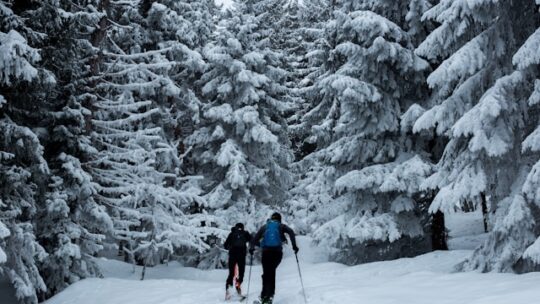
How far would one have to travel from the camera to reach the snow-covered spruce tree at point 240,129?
886 inches

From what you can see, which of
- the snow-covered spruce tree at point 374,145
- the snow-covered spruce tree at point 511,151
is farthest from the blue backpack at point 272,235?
the snow-covered spruce tree at point 374,145

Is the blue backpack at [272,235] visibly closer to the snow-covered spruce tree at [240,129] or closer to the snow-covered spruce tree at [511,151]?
the snow-covered spruce tree at [511,151]

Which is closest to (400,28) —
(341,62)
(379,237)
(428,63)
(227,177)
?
(428,63)

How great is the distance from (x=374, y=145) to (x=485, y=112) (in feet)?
23.0

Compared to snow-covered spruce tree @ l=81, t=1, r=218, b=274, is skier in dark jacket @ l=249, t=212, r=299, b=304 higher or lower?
lower

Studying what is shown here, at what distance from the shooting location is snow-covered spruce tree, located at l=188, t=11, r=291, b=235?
22516mm

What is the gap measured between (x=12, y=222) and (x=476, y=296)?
10.00 meters

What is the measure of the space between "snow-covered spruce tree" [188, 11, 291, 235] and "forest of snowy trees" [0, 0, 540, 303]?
0.29 feet

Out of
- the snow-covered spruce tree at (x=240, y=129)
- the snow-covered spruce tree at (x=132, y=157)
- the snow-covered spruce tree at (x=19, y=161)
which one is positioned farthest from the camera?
the snow-covered spruce tree at (x=240, y=129)

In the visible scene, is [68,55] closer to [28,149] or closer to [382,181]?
[28,149]

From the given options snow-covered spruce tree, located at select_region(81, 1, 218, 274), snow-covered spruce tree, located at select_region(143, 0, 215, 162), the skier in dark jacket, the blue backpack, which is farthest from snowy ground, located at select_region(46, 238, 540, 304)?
snow-covered spruce tree, located at select_region(143, 0, 215, 162)

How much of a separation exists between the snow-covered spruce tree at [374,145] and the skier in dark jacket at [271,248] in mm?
4547

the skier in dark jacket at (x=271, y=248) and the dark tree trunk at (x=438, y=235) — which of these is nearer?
the skier in dark jacket at (x=271, y=248)

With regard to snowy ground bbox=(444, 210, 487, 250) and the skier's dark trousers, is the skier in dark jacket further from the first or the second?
snowy ground bbox=(444, 210, 487, 250)
